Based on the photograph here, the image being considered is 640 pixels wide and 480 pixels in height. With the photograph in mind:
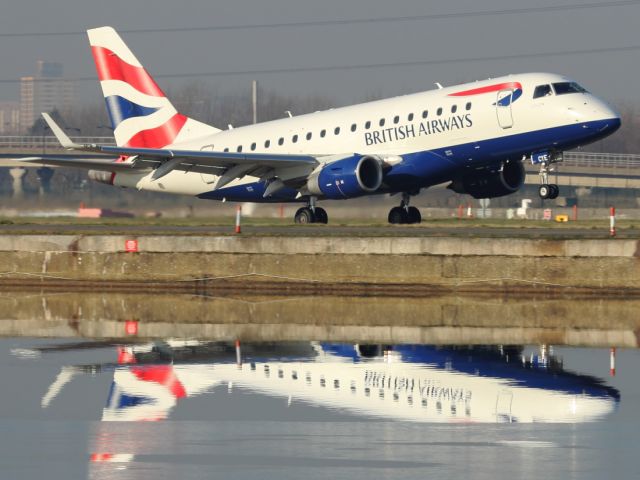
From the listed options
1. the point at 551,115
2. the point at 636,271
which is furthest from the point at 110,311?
the point at 551,115

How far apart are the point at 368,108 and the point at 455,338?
20.2 metres

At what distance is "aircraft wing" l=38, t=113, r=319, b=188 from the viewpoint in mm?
40469

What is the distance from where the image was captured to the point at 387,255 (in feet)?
104

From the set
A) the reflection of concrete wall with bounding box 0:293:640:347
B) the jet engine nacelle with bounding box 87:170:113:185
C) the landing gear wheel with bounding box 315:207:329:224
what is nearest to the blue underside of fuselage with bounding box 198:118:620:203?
the landing gear wheel with bounding box 315:207:329:224

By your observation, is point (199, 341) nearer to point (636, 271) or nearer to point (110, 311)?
point (110, 311)

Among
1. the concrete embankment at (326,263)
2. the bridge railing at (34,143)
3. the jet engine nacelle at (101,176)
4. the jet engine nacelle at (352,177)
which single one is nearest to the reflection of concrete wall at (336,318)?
the concrete embankment at (326,263)

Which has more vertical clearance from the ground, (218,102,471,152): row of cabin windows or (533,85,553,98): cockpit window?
(533,85,553,98): cockpit window

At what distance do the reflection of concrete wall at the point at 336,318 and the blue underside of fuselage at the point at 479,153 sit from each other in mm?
9013


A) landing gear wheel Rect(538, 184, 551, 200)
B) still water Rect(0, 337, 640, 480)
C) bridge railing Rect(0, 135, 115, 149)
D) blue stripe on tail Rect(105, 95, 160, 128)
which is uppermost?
bridge railing Rect(0, 135, 115, 149)

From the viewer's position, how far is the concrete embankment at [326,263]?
30.4 m

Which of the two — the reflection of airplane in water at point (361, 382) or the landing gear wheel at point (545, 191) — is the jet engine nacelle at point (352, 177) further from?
the reflection of airplane in water at point (361, 382)

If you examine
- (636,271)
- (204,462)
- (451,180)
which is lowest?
(204,462)

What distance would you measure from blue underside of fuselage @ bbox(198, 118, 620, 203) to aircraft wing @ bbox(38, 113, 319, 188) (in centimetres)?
294

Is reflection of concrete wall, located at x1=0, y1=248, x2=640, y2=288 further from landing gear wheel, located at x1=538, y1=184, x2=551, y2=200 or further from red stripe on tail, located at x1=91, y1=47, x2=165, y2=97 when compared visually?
red stripe on tail, located at x1=91, y1=47, x2=165, y2=97
